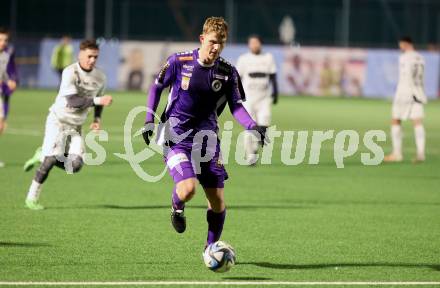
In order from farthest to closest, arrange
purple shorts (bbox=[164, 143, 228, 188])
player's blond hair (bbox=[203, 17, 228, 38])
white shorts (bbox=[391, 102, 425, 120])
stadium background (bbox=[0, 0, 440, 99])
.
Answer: stadium background (bbox=[0, 0, 440, 99]), white shorts (bbox=[391, 102, 425, 120]), purple shorts (bbox=[164, 143, 228, 188]), player's blond hair (bbox=[203, 17, 228, 38])

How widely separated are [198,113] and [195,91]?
21cm

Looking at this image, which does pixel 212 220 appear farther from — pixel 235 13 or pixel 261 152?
pixel 235 13

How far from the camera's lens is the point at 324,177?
60.7ft

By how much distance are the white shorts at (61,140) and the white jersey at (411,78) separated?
30.8ft

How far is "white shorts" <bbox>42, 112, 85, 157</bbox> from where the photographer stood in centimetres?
1356

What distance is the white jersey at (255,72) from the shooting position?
68.2ft

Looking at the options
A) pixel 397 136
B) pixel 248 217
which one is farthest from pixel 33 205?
pixel 397 136

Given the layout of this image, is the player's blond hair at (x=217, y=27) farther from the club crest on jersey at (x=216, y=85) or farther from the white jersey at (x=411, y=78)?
the white jersey at (x=411, y=78)

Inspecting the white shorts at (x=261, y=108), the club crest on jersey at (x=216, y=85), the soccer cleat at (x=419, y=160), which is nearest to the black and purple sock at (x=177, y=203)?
the club crest on jersey at (x=216, y=85)

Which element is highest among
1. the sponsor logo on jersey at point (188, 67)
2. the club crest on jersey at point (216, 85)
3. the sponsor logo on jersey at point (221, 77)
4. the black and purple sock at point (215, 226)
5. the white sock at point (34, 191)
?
the sponsor logo on jersey at point (188, 67)

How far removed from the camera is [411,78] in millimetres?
21328

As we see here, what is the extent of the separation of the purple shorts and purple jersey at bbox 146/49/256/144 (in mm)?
165

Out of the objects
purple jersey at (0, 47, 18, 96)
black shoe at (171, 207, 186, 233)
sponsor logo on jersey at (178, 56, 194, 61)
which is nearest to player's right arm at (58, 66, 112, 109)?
black shoe at (171, 207, 186, 233)

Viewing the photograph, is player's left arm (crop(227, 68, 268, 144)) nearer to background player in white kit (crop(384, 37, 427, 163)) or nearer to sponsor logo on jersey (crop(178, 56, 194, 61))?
sponsor logo on jersey (crop(178, 56, 194, 61))
